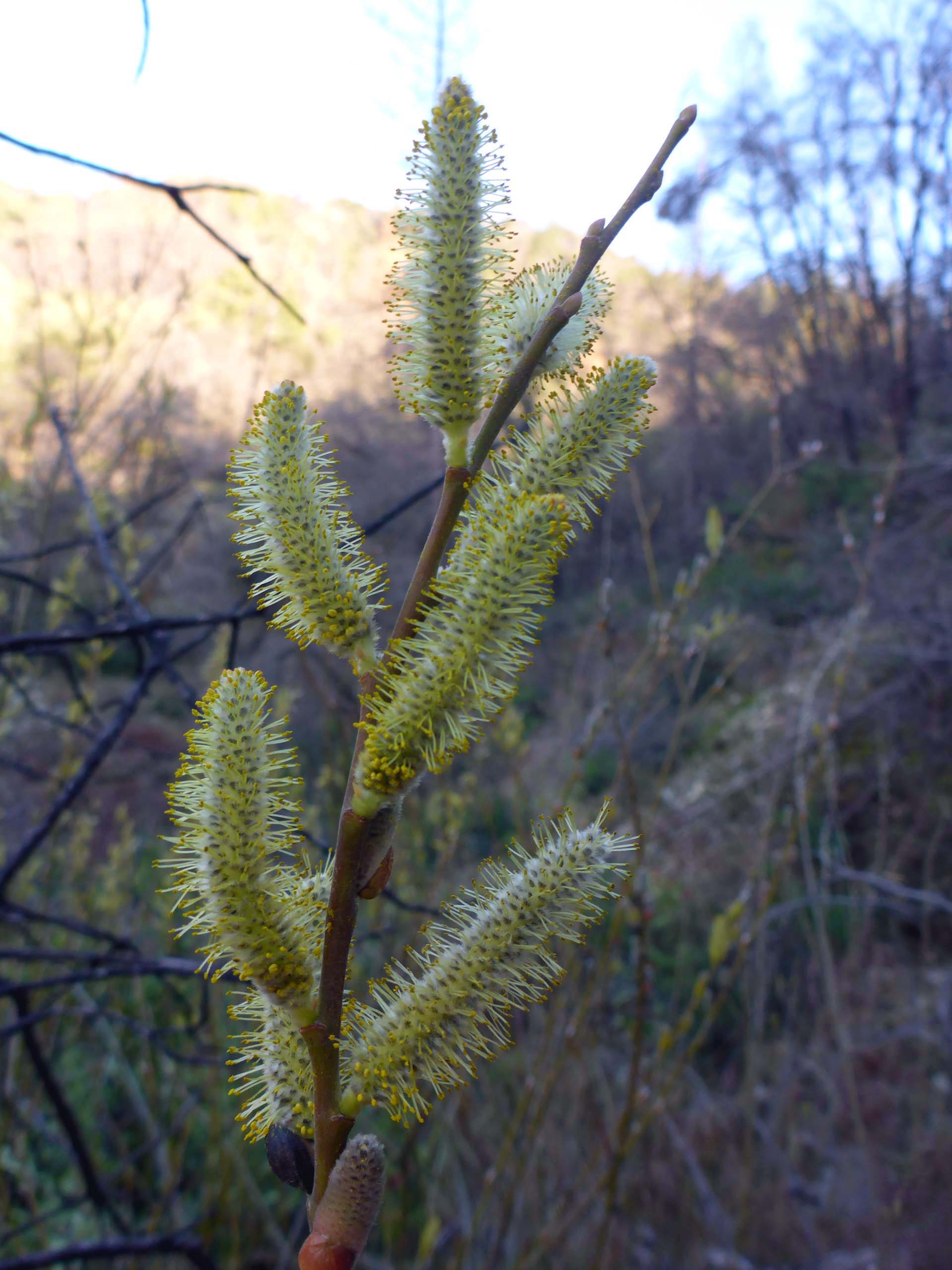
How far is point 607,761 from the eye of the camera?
7.22 m

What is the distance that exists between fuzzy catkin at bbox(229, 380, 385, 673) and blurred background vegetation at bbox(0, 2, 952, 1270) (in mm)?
144

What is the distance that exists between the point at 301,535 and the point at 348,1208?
1.50ft

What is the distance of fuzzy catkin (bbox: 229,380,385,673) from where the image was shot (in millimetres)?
626

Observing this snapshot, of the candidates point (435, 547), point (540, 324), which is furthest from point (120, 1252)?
point (540, 324)

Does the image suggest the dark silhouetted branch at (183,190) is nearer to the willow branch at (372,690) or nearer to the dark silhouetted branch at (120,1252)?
the willow branch at (372,690)

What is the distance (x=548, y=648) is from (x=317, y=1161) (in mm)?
7813

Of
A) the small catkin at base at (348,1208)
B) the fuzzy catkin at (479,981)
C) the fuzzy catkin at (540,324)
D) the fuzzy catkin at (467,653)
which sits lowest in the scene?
the small catkin at base at (348,1208)

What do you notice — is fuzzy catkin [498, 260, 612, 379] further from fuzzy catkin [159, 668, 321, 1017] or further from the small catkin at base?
the small catkin at base

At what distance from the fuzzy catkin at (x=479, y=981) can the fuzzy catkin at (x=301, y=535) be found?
0.21m

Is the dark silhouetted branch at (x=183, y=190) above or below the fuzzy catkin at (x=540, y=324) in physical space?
above

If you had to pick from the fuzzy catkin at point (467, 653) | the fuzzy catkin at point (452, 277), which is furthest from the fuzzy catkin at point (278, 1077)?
the fuzzy catkin at point (452, 277)

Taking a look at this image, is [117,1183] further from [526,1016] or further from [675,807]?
[675,807]

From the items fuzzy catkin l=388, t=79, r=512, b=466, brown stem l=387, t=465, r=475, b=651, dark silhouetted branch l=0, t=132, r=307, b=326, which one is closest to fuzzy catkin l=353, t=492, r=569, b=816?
brown stem l=387, t=465, r=475, b=651

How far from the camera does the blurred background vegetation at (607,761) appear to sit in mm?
1829
